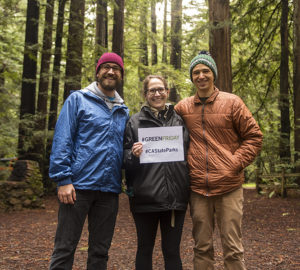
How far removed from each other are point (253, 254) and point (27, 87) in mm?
9799

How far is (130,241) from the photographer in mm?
6520

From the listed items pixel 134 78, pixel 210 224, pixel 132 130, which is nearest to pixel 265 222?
pixel 210 224

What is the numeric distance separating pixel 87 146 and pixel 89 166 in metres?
0.19

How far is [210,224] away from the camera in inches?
131

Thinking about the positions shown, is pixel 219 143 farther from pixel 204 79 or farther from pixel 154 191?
pixel 154 191

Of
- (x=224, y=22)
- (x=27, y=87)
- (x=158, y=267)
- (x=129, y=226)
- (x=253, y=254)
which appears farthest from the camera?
(x=27, y=87)

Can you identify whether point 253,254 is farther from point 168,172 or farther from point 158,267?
point 168,172

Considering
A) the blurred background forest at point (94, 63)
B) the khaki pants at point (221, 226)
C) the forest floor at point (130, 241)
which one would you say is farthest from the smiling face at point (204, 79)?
the blurred background forest at point (94, 63)

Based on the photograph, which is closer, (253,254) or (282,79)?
(253,254)

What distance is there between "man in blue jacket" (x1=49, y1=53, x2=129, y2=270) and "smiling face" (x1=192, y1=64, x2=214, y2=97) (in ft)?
2.73

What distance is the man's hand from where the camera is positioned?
3.04m

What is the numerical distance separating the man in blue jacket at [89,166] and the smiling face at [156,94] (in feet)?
1.06

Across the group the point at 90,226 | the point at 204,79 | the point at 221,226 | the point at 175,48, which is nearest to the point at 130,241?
the point at 90,226

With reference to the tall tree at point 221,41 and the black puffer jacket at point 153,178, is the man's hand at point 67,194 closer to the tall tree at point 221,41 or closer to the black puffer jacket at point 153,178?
the black puffer jacket at point 153,178
